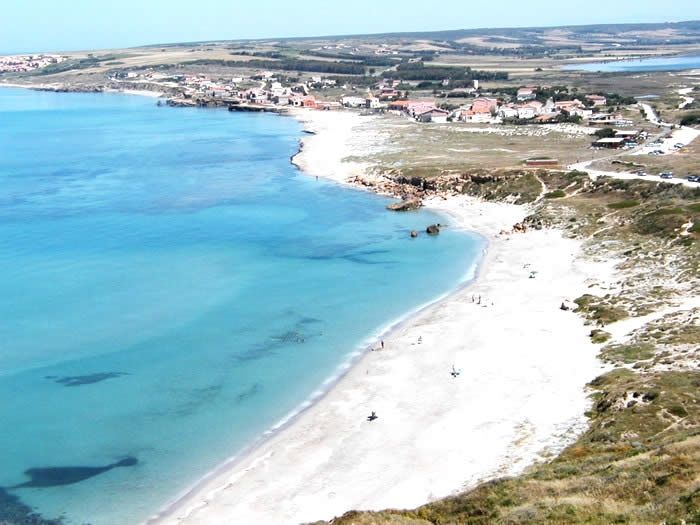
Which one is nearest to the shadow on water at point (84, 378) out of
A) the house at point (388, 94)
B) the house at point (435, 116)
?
the house at point (435, 116)

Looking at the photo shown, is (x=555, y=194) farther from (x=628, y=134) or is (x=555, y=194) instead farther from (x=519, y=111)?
(x=519, y=111)

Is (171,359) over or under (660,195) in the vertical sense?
under

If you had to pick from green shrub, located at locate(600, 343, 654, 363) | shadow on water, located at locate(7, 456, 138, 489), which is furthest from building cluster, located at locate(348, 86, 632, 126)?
shadow on water, located at locate(7, 456, 138, 489)

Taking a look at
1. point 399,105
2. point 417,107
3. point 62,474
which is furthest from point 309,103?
point 62,474

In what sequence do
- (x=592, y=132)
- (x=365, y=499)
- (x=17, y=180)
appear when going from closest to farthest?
(x=365, y=499)
(x=17, y=180)
(x=592, y=132)

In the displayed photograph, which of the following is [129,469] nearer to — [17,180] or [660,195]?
Answer: [660,195]

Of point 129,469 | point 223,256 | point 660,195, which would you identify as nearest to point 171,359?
point 129,469
